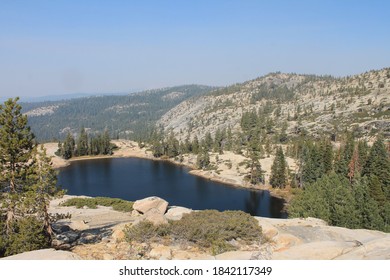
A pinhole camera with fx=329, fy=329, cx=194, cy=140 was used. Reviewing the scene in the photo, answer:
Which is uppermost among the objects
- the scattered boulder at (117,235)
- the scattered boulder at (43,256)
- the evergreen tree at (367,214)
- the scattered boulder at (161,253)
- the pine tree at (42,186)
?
the pine tree at (42,186)

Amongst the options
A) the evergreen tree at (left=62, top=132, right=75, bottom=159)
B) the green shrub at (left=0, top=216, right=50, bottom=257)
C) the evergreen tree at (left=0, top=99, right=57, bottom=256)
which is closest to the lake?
the evergreen tree at (left=62, top=132, right=75, bottom=159)

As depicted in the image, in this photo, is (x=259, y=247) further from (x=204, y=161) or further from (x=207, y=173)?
(x=204, y=161)

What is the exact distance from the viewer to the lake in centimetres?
10119

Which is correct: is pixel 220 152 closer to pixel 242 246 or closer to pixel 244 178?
pixel 244 178

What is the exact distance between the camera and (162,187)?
123812 millimetres

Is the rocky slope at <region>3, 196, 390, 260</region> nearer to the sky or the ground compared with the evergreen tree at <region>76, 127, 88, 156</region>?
nearer to the sky

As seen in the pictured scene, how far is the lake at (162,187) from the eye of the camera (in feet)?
332

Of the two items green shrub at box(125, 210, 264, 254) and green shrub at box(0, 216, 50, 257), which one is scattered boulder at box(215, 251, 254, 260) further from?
green shrub at box(0, 216, 50, 257)

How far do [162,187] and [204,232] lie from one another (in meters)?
96.1

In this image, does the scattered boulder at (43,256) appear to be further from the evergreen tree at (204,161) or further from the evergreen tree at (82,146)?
the evergreen tree at (82,146)

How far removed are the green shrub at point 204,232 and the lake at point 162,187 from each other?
62797 millimetres

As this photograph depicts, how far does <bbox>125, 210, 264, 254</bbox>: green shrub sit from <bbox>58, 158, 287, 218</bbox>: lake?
62.8 metres

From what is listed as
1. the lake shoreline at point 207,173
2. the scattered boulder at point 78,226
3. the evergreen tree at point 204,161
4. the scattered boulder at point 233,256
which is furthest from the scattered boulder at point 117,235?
the evergreen tree at point 204,161
